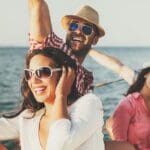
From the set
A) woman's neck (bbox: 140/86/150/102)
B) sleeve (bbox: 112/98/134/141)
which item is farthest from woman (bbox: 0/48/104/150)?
woman's neck (bbox: 140/86/150/102)

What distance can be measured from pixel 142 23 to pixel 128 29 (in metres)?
0.07

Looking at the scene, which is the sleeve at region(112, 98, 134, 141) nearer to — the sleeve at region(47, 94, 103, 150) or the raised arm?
the sleeve at region(47, 94, 103, 150)

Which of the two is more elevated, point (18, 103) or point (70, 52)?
point (70, 52)

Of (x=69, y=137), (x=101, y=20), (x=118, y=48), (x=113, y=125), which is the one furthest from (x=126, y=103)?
(x=69, y=137)

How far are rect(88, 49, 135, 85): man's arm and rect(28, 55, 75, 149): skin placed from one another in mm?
331

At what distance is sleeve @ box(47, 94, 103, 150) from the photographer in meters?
1.40

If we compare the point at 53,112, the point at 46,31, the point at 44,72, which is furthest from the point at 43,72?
the point at 46,31

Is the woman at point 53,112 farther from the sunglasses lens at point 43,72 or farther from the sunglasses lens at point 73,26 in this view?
the sunglasses lens at point 73,26

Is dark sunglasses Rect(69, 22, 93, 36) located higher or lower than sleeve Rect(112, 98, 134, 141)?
higher

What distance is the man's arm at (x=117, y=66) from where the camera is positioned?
186cm

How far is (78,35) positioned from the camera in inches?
69.1

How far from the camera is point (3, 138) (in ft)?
5.38

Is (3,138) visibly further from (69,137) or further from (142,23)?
(142,23)

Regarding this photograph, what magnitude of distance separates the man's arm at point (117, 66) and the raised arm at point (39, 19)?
0.26m
